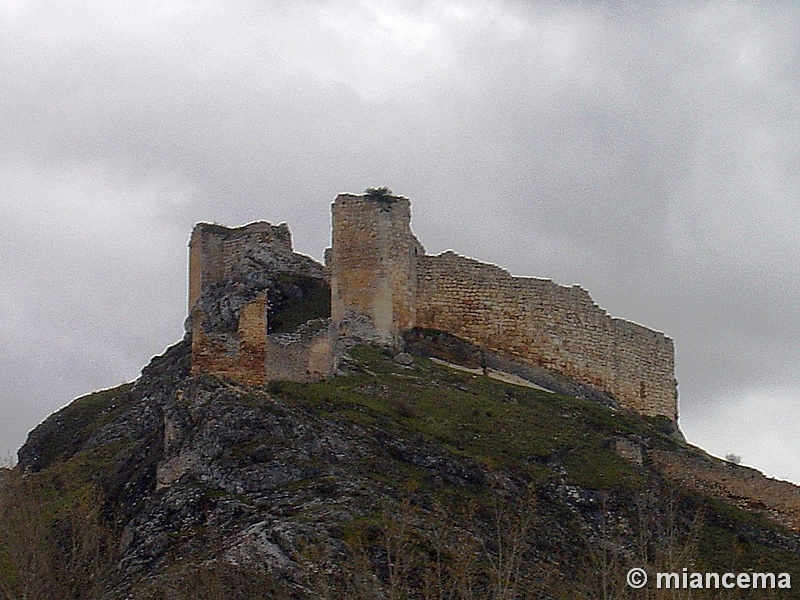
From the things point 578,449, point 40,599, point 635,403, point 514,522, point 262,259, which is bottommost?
point 40,599

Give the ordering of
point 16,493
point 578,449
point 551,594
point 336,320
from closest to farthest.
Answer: point 551,594, point 16,493, point 578,449, point 336,320

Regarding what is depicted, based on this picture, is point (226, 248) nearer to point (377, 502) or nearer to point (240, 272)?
point (240, 272)

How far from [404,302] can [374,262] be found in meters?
1.44

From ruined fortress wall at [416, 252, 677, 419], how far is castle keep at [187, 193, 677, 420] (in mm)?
28

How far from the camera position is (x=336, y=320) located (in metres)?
46.1

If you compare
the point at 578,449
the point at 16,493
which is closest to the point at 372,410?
the point at 578,449

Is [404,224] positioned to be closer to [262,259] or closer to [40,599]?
[262,259]

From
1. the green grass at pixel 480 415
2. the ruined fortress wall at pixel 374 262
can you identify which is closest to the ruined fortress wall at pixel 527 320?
the ruined fortress wall at pixel 374 262

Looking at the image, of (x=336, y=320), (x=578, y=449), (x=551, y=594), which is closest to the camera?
(x=551, y=594)

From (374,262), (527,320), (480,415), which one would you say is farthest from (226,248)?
(480,415)

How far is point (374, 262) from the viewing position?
153 ft

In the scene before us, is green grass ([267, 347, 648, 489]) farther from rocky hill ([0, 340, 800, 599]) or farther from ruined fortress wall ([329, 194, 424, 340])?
ruined fortress wall ([329, 194, 424, 340])

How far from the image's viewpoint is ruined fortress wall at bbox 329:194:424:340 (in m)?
46.7

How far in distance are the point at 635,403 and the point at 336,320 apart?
1076 centimetres
